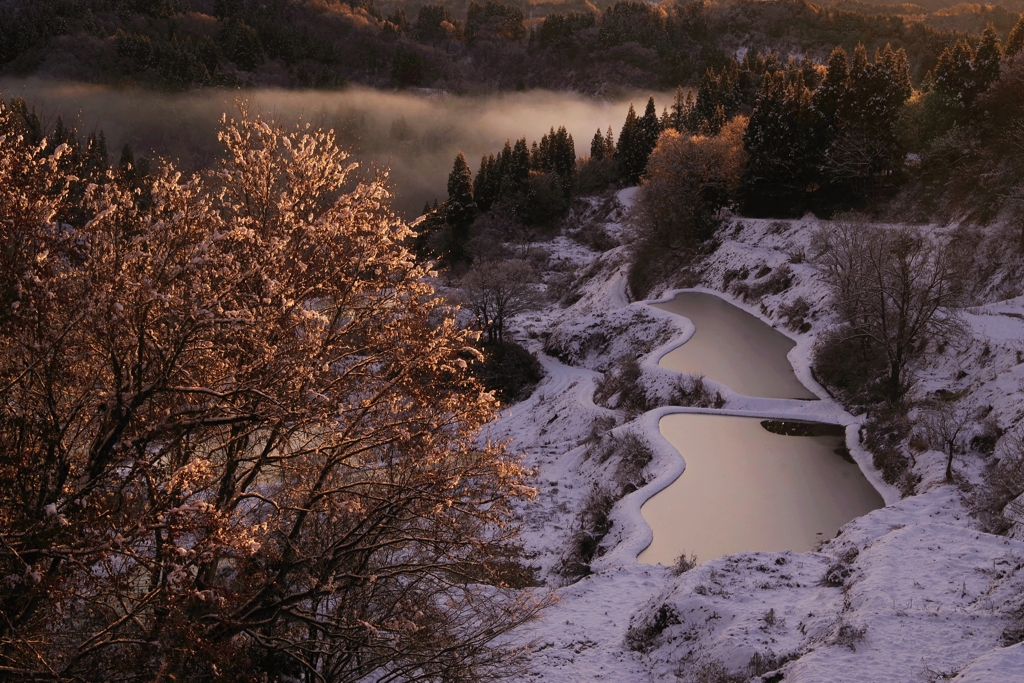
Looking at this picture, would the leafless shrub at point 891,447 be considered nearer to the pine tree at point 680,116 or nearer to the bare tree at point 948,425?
the bare tree at point 948,425

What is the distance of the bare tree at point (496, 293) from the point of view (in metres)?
45.3

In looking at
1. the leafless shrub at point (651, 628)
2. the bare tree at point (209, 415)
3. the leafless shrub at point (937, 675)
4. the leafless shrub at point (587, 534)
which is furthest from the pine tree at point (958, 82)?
the bare tree at point (209, 415)

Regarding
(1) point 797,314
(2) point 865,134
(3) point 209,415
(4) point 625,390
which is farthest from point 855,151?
(3) point 209,415

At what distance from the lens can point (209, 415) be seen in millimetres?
6559

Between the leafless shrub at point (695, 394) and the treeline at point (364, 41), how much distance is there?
321 ft

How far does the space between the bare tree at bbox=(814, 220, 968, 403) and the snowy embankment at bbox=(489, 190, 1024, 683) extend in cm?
100

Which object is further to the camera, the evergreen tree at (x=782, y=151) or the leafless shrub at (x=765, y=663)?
the evergreen tree at (x=782, y=151)

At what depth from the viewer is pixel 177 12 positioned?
600ft

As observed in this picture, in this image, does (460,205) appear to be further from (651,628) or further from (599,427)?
(651,628)

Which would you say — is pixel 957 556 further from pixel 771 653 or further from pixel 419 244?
pixel 419 244

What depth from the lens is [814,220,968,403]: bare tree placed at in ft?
79.0

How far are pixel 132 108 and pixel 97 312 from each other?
156 metres

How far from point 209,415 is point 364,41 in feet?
705

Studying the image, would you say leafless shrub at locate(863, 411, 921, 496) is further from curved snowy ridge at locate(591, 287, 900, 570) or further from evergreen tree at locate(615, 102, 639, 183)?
evergreen tree at locate(615, 102, 639, 183)
